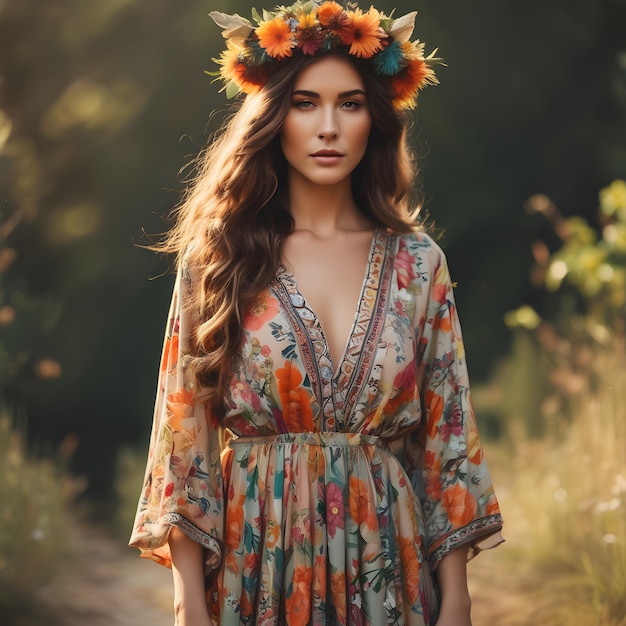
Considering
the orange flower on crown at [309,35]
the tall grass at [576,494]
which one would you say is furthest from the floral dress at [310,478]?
the tall grass at [576,494]

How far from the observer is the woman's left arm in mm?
2383

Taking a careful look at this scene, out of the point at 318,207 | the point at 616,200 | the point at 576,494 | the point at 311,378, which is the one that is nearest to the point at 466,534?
the point at 311,378

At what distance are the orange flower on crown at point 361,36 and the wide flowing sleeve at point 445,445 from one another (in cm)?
46

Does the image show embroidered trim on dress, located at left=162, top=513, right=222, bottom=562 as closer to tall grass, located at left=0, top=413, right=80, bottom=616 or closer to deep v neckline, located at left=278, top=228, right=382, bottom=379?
deep v neckline, located at left=278, top=228, right=382, bottom=379

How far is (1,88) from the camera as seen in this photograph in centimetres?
464

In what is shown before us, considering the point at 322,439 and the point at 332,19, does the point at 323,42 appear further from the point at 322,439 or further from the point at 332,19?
the point at 322,439

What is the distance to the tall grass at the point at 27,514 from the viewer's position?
4285mm

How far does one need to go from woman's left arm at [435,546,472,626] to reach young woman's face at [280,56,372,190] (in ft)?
2.71

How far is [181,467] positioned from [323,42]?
924 mm

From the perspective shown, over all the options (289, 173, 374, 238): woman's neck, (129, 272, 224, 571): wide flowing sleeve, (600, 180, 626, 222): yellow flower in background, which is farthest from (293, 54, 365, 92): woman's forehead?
(600, 180, 626, 222): yellow flower in background

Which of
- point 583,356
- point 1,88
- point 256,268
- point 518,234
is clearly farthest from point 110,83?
point 256,268

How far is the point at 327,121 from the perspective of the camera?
2.41m

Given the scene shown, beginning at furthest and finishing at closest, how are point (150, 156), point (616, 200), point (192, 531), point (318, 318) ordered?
point (150, 156) → point (616, 200) → point (318, 318) → point (192, 531)

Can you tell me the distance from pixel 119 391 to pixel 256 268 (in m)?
2.43
